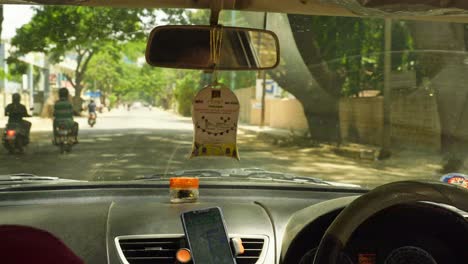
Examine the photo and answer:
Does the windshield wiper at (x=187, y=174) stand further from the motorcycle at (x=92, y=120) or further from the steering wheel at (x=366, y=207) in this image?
the steering wheel at (x=366, y=207)

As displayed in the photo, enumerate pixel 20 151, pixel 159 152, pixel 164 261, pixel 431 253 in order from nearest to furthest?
pixel 431 253 → pixel 164 261 → pixel 20 151 → pixel 159 152

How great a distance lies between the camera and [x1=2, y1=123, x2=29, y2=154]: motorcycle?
4.21 metres

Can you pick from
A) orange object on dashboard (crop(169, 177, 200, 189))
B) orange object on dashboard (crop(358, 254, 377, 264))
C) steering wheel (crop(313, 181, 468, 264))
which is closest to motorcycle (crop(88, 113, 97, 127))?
orange object on dashboard (crop(169, 177, 200, 189))

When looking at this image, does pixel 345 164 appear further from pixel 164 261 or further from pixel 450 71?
pixel 164 261

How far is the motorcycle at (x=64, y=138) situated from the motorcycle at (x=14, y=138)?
217 millimetres

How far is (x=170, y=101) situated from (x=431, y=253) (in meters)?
2.48

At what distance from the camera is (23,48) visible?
4074 millimetres

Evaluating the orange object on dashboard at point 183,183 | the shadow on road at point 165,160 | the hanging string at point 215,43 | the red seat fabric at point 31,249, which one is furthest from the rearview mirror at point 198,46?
the red seat fabric at point 31,249

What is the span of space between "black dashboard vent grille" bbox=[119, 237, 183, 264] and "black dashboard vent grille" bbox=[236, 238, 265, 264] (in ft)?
1.01

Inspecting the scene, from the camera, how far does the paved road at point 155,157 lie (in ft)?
14.4

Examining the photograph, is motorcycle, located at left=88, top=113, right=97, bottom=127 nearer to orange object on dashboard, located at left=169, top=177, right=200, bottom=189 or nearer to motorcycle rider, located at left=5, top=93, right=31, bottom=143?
motorcycle rider, located at left=5, top=93, right=31, bottom=143

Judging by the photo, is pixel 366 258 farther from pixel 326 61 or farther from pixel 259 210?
pixel 326 61

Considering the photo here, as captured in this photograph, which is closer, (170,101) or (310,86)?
(170,101)

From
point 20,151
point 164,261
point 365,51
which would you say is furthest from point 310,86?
point 164,261
